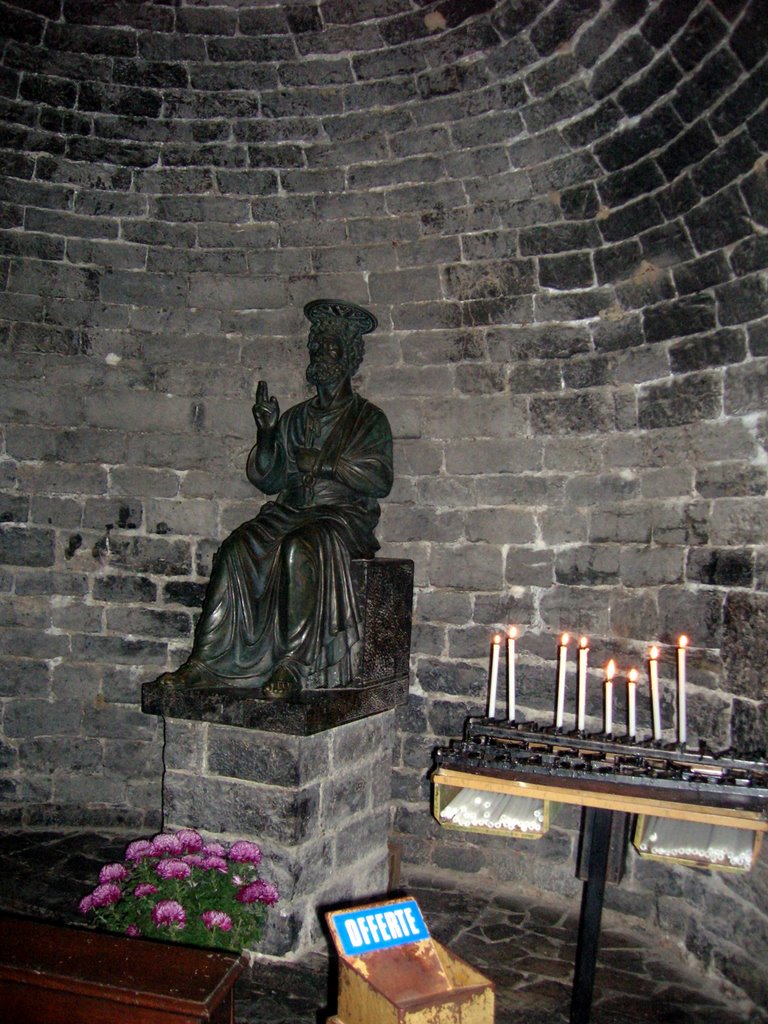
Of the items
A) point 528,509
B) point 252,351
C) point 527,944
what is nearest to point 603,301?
point 528,509

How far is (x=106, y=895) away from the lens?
10.7ft

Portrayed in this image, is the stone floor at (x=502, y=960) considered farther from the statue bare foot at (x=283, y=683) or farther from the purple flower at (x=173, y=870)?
the statue bare foot at (x=283, y=683)

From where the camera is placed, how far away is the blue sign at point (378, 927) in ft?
7.11

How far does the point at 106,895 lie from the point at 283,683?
1.11 metres

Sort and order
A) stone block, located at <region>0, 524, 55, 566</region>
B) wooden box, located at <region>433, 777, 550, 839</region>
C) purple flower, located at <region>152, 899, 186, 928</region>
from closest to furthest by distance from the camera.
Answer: wooden box, located at <region>433, 777, 550, 839</region>
purple flower, located at <region>152, 899, 186, 928</region>
stone block, located at <region>0, 524, 55, 566</region>

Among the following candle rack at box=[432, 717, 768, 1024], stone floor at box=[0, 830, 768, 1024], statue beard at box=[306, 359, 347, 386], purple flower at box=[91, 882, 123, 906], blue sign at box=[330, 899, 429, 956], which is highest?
statue beard at box=[306, 359, 347, 386]

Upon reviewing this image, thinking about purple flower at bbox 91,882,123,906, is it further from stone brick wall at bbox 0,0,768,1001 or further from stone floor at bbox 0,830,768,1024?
stone brick wall at bbox 0,0,768,1001

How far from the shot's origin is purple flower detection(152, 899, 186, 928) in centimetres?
312

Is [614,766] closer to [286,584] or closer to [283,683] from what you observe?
[283,683]

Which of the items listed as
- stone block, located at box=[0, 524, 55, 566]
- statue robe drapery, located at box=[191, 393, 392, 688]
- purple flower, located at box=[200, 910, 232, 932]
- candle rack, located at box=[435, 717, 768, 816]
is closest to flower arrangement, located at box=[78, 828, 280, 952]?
purple flower, located at box=[200, 910, 232, 932]

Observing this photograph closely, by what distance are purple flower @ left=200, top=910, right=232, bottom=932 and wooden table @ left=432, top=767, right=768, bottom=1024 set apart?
1.24 metres

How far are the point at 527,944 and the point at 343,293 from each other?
3.96 metres

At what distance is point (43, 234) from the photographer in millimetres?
5324

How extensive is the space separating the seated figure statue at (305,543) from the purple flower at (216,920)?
90 centimetres
